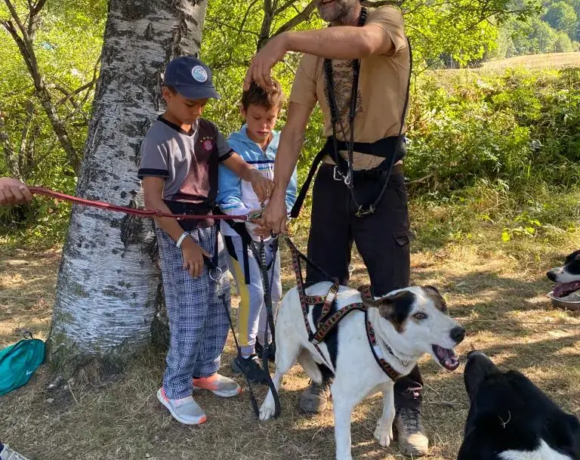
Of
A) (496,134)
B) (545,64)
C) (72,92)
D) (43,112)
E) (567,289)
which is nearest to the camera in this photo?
(567,289)

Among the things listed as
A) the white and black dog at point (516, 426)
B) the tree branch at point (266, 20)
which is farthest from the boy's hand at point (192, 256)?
the tree branch at point (266, 20)

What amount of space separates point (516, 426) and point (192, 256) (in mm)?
1766

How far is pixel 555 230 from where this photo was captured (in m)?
6.55

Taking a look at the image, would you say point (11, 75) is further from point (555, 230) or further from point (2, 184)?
point (555, 230)

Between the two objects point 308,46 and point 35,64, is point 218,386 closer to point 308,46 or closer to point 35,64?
point 308,46

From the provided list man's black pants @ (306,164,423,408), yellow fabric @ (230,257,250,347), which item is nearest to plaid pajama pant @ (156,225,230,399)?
yellow fabric @ (230,257,250,347)

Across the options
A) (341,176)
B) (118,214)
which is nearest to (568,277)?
(341,176)

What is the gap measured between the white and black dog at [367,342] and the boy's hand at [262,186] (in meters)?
0.59

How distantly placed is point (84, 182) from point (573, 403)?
337 centimetres

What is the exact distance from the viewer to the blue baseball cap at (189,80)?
8.83ft

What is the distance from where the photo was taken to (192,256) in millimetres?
2855

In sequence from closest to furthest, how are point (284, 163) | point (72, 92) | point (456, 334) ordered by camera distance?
point (456, 334) → point (284, 163) → point (72, 92)

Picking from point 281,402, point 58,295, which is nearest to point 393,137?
point 281,402

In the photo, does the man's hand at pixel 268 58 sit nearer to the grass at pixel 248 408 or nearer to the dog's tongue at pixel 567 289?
the grass at pixel 248 408
